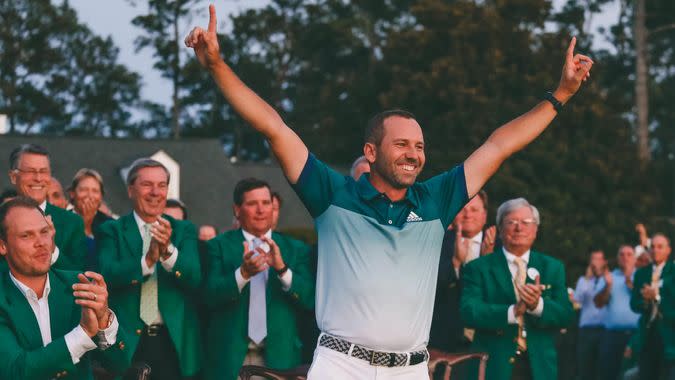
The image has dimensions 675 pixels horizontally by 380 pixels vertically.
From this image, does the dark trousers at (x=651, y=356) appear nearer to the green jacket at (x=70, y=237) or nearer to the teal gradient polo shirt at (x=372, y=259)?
the green jacket at (x=70, y=237)

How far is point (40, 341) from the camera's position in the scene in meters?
5.40

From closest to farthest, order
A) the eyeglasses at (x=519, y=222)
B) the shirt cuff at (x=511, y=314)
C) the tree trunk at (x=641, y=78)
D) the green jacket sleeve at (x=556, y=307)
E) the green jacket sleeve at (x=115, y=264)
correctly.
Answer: the green jacket sleeve at (x=115, y=264)
the shirt cuff at (x=511, y=314)
the green jacket sleeve at (x=556, y=307)
the eyeglasses at (x=519, y=222)
the tree trunk at (x=641, y=78)

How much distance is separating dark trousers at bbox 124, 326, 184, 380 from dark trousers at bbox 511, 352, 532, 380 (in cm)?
236

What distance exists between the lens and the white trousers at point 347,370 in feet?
15.7

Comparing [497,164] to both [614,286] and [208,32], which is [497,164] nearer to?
[208,32]

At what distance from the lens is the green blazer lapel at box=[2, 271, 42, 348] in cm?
534

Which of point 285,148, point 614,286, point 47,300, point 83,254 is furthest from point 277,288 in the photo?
point 614,286

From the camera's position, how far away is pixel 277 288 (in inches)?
307

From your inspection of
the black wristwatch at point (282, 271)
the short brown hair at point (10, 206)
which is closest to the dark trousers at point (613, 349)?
the black wristwatch at point (282, 271)

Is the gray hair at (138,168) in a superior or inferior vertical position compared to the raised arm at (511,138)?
superior

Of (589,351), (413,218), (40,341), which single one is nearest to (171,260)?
(40,341)

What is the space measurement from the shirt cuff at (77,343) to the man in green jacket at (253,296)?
234cm

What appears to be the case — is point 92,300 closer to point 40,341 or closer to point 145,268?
point 40,341

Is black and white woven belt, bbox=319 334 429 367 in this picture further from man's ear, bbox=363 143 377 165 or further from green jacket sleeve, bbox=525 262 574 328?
green jacket sleeve, bbox=525 262 574 328
